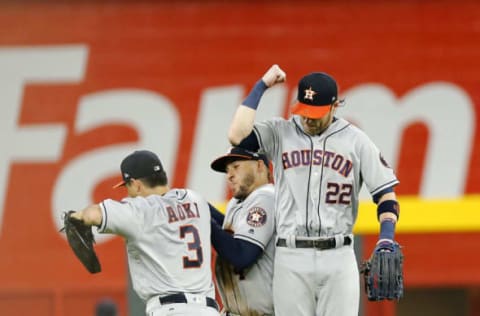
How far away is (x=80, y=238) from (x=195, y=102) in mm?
5955

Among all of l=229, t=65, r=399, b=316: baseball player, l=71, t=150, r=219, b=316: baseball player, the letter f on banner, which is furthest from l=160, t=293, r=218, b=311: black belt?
the letter f on banner

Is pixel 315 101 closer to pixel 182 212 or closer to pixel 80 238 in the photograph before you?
pixel 182 212

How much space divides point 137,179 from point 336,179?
0.88 meters

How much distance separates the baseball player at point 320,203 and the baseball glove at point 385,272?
119 millimetres

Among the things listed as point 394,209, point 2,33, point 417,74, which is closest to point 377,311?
point 417,74

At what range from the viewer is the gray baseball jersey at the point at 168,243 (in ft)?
20.6

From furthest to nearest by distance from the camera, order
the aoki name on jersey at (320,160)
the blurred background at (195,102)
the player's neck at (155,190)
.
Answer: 1. the blurred background at (195,102)
2. the player's neck at (155,190)
3. the aoki name on jersey at (320,160)

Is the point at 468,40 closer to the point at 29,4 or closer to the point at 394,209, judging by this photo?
the point at 29,4

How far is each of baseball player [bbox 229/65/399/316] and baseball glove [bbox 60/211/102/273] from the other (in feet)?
2.50

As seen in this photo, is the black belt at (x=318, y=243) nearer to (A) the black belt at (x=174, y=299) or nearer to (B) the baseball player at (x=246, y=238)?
(B) the baseball player at (x=246, y=238)

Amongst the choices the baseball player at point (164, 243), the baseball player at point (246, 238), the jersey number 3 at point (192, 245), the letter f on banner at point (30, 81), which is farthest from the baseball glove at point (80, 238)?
the letter f on banner at point (30, 81)

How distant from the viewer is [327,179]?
628cm

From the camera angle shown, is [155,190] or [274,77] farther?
[155,190]

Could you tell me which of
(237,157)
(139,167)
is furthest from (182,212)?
(237,157)
